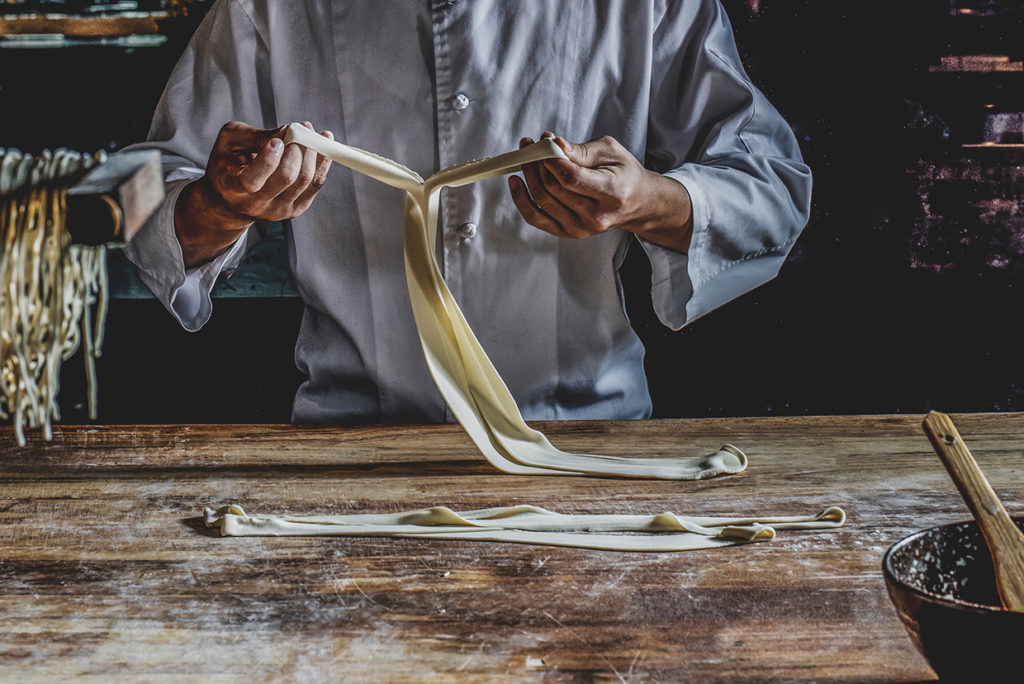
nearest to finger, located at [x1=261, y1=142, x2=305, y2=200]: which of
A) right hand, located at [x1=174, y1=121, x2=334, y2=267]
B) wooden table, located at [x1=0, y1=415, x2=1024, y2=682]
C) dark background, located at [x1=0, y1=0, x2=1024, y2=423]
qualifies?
right hand, located at [x1=174, y1=121, x2=334, y2=267]

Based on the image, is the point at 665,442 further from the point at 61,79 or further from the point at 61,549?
the point at 61,79

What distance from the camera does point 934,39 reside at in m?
1.97

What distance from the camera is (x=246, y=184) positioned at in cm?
113

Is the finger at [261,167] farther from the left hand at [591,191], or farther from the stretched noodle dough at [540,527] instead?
the stretched noodle dough at [540,527]

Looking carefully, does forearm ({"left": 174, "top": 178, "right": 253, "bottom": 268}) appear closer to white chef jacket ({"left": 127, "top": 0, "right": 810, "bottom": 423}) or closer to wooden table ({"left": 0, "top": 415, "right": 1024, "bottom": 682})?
white chef jacket ({"left": 127, "top": 0, "right": 810, "bottom": 423})

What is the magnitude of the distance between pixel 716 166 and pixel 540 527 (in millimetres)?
756

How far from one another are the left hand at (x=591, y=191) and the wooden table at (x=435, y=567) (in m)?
0.30

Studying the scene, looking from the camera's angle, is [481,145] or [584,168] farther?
[481,145]

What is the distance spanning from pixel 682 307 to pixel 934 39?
1073 mm

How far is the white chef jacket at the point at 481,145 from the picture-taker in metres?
1.45

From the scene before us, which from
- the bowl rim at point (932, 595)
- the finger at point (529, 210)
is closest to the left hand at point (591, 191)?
the finger at point (529, 210)

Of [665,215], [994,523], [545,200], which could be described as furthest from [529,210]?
[994,523]

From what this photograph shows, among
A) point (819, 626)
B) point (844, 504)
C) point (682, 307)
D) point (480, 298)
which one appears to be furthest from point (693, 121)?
point (819, 626)

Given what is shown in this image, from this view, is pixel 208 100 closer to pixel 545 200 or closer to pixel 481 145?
pixel 481 145
